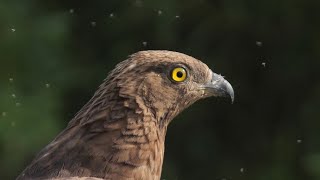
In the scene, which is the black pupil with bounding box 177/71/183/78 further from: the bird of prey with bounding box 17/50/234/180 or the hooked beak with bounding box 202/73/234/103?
the hooked beak with bounding box 202/73/234/103

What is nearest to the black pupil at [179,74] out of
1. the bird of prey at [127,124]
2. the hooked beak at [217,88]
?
the bird of prey at [127,124]

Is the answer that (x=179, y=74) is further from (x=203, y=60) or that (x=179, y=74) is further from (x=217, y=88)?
(x=203, y=60)

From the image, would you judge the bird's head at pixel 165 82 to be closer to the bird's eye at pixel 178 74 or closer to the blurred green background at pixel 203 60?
the bird's eye at pixel 178 74

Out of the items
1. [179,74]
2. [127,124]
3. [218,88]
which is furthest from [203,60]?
[127,124]

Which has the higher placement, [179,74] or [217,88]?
[179,74]

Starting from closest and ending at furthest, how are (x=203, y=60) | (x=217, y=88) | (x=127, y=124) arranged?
(x=127, y=124), (x=217, y=88), (x=203, y=60)

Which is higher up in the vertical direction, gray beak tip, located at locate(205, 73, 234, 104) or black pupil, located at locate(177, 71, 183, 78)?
black pupil, located at locate(177, 71, 183, 78)

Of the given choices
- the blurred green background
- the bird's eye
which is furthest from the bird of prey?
the blurred green background

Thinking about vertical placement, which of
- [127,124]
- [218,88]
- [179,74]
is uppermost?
[179,74]
